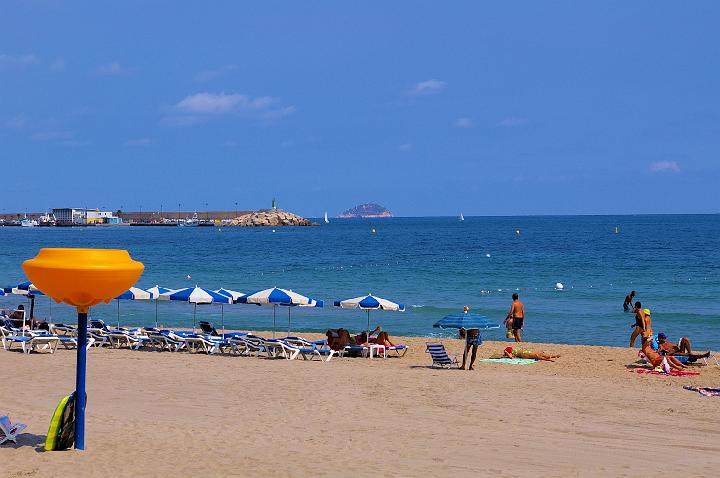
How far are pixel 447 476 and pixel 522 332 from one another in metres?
17.1

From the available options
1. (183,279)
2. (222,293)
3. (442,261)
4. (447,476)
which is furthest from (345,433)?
(442,261)

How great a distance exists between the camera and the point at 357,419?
1128 cm

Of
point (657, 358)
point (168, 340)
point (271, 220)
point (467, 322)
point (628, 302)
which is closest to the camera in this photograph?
point (467, 322)

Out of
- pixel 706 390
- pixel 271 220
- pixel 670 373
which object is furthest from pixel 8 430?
pixel 271 220

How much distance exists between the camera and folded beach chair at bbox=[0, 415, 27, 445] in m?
9.19

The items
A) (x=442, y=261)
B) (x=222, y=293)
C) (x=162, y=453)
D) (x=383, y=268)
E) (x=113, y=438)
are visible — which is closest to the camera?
(x=162, y=453)

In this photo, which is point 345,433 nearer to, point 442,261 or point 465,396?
point 465,396

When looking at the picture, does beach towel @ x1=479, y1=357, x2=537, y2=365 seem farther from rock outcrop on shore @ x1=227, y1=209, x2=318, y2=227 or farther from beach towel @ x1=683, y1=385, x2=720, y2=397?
rock outcrop on shore @ x1=227, y1=209, x2=318, y2=227

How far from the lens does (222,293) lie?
20219 millimetres

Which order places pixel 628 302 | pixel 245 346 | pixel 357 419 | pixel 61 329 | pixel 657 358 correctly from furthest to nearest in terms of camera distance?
pixel 628 302, pixel 61 329, pixel 245 346, pixel 657 358, pixel 357 419

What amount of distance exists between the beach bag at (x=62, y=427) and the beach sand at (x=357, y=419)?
18cm

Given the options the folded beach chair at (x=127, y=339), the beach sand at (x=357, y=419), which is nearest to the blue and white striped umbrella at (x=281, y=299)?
the beach sand at (x=357, y=419)

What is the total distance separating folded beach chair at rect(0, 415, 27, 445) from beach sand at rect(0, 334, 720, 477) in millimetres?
Result: 110

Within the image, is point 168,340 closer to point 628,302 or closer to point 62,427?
point 62,427
